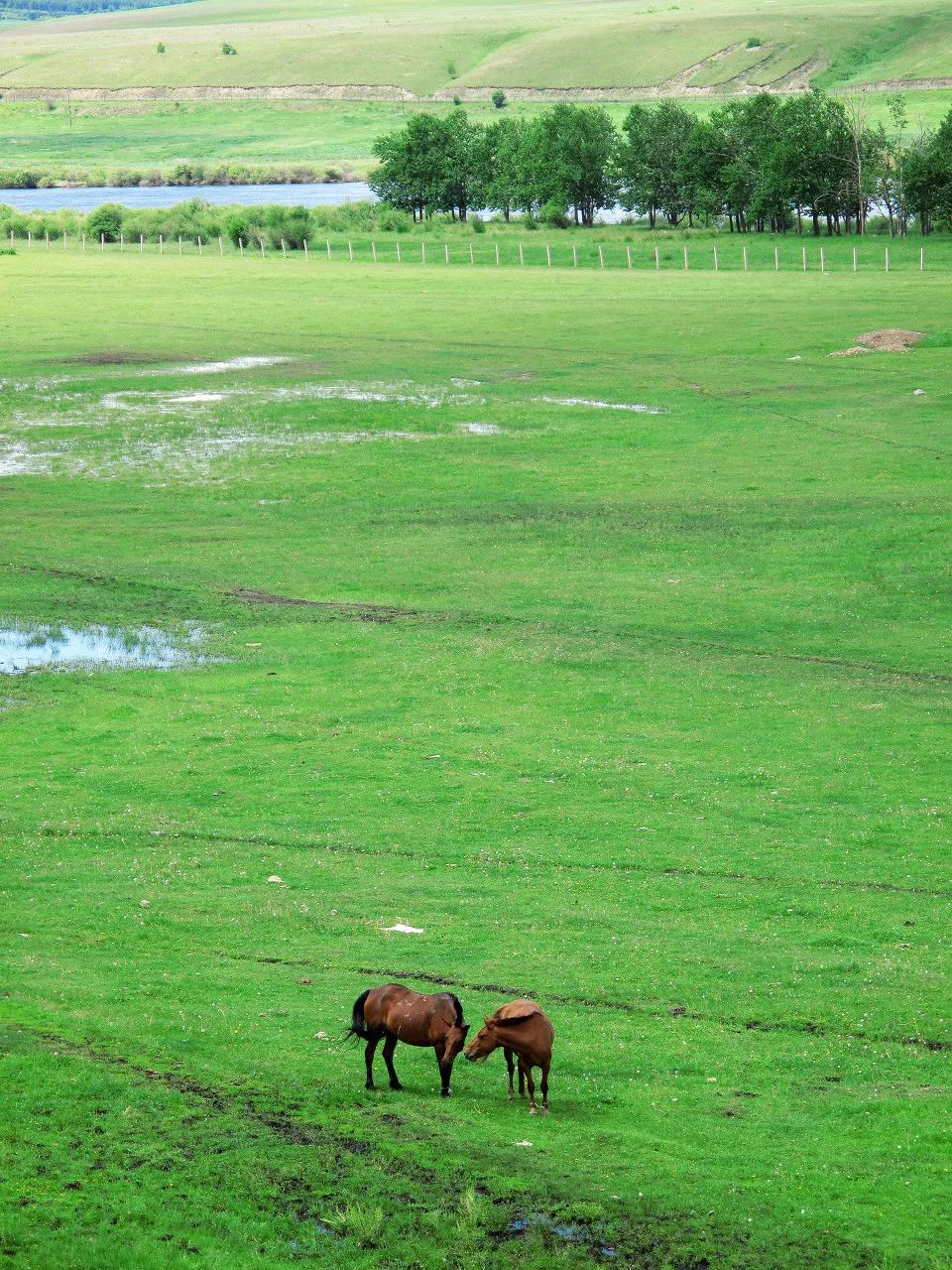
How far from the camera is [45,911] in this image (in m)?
21.2

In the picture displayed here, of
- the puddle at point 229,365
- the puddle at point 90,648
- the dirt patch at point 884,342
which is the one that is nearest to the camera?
the puddle at point 90,648

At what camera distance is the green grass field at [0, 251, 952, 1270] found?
560 inches

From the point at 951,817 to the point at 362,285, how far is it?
82.4m

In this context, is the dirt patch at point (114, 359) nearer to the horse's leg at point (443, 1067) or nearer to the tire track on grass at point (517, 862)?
the tire track on grass at point (517, 862)

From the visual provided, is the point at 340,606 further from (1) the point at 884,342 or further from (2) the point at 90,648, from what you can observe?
(1) the point at 884,342

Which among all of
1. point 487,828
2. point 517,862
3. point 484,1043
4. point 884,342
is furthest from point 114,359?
point 484,1043

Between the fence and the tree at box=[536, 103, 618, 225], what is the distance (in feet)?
43.9

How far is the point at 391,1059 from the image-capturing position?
52.0 feet

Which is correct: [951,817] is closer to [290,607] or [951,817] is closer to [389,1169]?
[389,1169]

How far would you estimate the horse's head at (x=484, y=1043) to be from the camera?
15.3m

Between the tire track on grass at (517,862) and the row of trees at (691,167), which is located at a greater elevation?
the row of trees at (691,167)

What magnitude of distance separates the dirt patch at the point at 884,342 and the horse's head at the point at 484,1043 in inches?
2327

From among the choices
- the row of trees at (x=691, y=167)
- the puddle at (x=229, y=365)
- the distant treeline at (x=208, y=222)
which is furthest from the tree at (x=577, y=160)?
the puddle at (x=229, y=365)

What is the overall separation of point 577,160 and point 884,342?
70.2 metres
